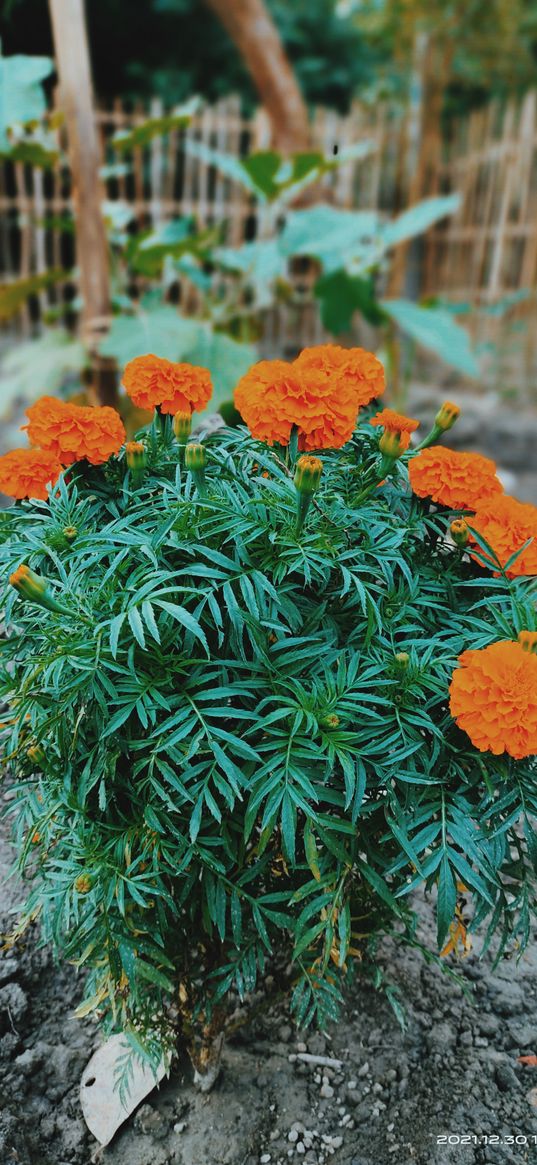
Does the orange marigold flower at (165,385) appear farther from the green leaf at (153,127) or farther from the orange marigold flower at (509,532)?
the green leaf at (153,127)

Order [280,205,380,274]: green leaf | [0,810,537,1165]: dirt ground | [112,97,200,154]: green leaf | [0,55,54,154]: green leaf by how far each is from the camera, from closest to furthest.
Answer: [0,810,537,1165]: dirt ground → [0,55,54,154]: green leaf → [112,97,200,154]: green leaf → [280,205,380,274]: green leaf

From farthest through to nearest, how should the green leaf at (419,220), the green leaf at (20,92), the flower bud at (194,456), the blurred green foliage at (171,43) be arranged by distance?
the blurred green foliage at (171,43), the green leaf at (419,220), the green leaf at (20,92), the flower bud at (194,456)

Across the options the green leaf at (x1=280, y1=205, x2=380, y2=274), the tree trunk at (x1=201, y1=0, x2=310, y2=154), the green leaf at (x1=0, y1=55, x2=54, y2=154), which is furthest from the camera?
the tree trunk at (x1=201, y1=0, x2=310, y2=154)

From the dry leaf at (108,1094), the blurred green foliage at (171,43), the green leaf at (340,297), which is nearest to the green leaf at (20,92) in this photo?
the green leaf at (340,297)

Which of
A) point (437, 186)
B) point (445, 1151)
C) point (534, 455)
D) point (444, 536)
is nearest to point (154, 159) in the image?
point (437, 186)

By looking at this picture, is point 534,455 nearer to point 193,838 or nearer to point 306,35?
point 306,35

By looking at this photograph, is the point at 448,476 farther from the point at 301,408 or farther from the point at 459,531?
the point at 301,408

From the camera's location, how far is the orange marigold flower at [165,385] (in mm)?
1309

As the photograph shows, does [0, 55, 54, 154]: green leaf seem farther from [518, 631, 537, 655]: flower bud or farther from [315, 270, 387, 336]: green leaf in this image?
[518, 631, 537, 655]: flower bud

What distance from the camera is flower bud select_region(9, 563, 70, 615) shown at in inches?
38.9

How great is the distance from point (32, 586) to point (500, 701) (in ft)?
1.89

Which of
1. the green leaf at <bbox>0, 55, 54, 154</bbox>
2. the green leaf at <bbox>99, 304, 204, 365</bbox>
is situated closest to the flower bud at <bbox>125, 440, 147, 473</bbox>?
the green leaf at <bbox>99, 304, 204, 365</bbox>

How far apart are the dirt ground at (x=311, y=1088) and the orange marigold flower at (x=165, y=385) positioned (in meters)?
0.97

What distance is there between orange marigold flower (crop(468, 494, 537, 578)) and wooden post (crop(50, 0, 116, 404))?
327cm
